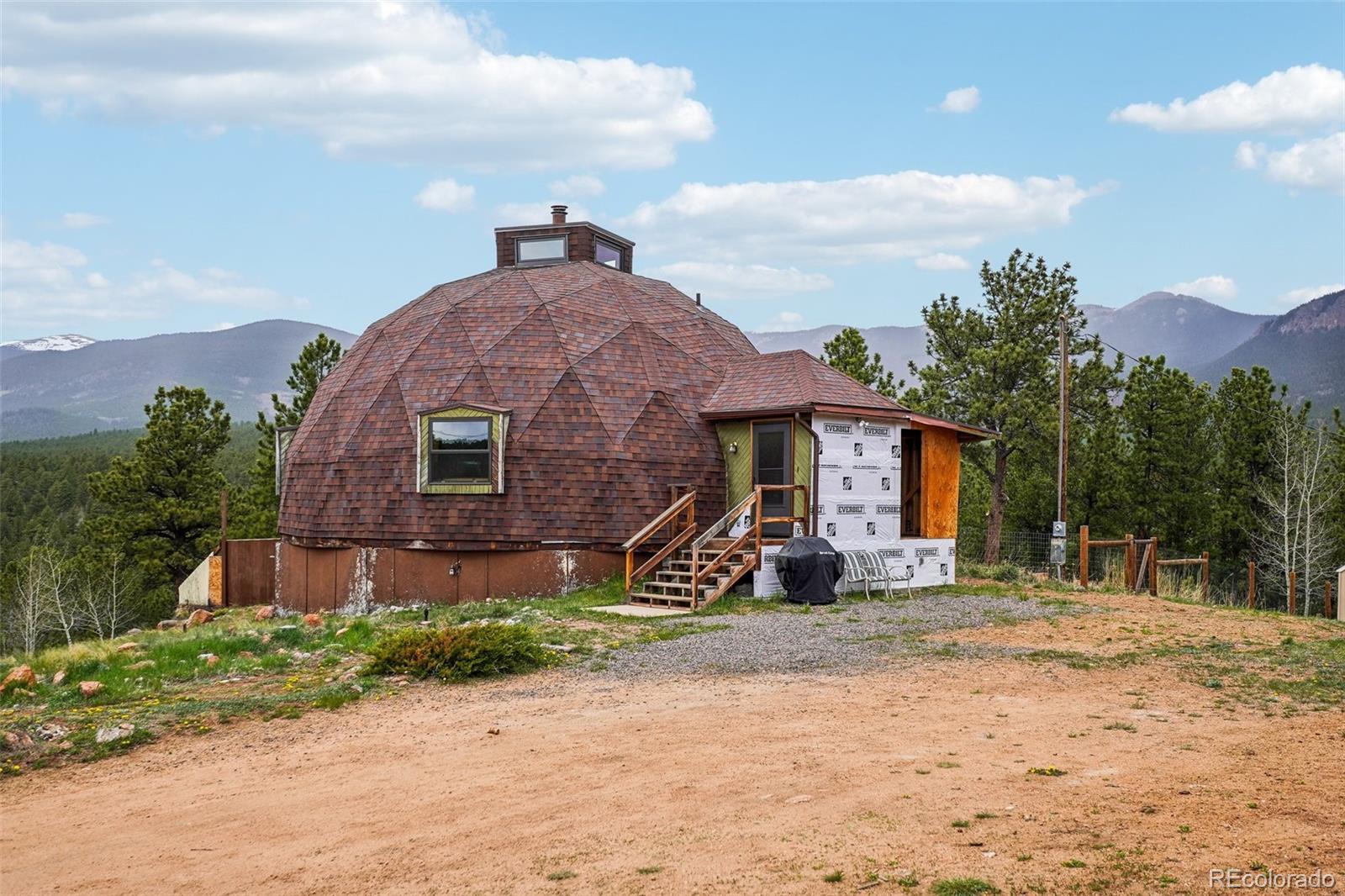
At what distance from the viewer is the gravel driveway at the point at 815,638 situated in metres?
9.89

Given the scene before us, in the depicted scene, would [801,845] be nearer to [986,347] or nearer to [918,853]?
[918,853]

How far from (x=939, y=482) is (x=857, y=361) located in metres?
8.36

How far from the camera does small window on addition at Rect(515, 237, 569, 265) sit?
22166 mm

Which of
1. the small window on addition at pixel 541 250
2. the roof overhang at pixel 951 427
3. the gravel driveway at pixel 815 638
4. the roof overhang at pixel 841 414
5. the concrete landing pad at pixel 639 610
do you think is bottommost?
the concrete landing pad at pixel 639 610

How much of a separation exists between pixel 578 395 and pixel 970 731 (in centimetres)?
1140

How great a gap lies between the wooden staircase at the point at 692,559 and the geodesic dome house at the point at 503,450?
432 millimetres

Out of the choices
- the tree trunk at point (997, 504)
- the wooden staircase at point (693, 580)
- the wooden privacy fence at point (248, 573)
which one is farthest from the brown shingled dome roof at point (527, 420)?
the tree trunk at point (997, 504)

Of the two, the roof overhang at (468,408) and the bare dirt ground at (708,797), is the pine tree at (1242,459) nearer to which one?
the roof overhang at (468,408)

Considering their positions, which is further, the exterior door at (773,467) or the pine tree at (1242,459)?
the pine tree at (1242,459)

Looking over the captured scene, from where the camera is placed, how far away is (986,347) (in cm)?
2720

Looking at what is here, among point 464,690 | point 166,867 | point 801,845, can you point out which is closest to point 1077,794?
point 801,845

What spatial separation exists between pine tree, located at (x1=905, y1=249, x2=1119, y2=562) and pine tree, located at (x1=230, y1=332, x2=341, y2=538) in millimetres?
17081

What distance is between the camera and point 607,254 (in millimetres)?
22938

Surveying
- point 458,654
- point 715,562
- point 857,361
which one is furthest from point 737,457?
point 857,361
